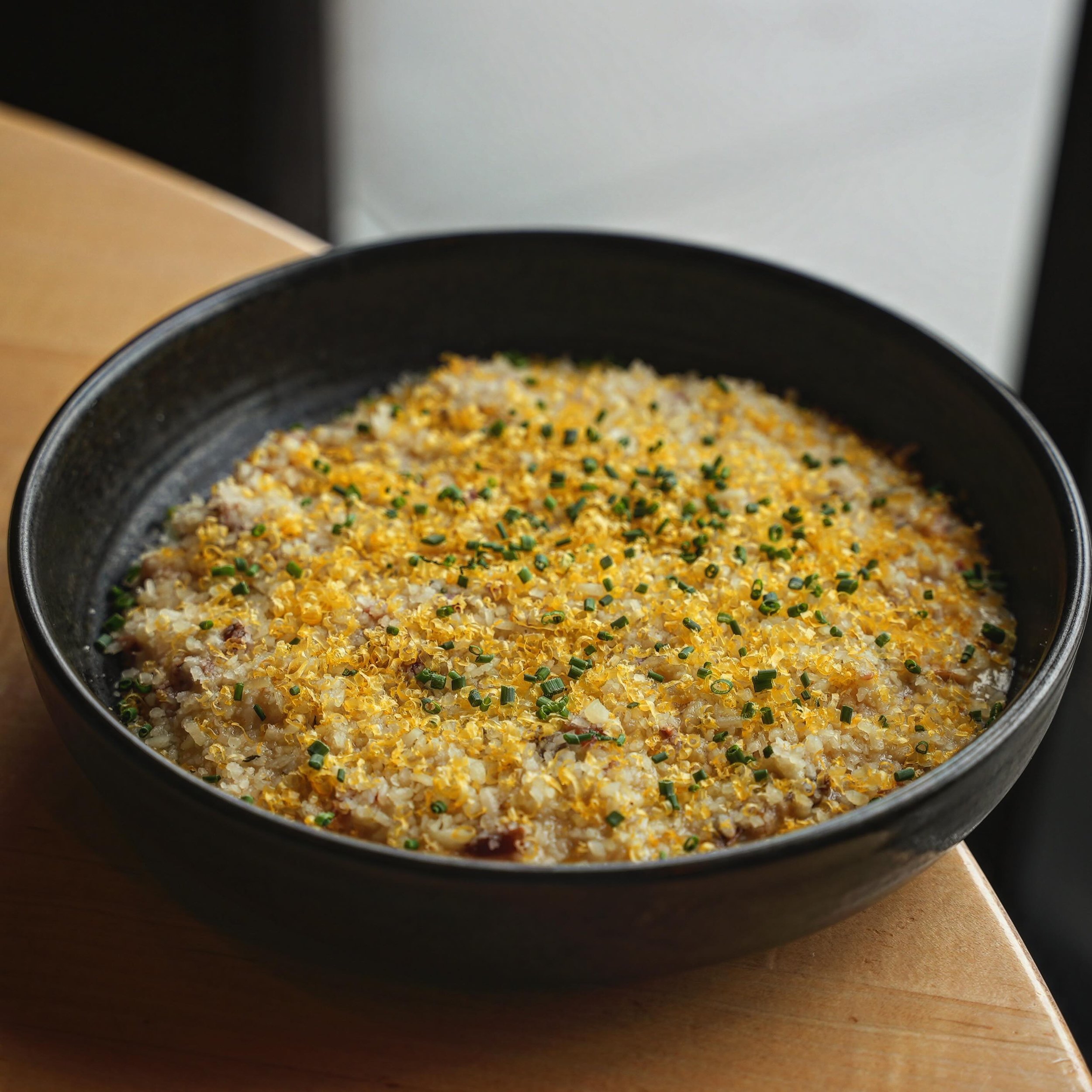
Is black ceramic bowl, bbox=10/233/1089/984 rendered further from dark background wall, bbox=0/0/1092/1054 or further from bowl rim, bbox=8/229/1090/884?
dark background wall, bbox=0/0/1092/1054

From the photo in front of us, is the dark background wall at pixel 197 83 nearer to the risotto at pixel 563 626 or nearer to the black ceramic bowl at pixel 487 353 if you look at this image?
the black ceramic bowl at pixel 487 353

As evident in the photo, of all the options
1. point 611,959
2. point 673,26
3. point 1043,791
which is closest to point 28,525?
point 611,959

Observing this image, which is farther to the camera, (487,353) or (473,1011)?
(487,353)

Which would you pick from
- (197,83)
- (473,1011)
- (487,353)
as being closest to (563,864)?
(473,1011)

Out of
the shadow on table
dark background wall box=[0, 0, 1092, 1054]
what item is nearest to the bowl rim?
the shadow on table

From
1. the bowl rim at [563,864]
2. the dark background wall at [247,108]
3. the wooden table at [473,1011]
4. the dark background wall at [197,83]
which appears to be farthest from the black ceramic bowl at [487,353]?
the dark background wall at [197,83]

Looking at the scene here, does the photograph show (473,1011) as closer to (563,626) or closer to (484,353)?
(563,626)
